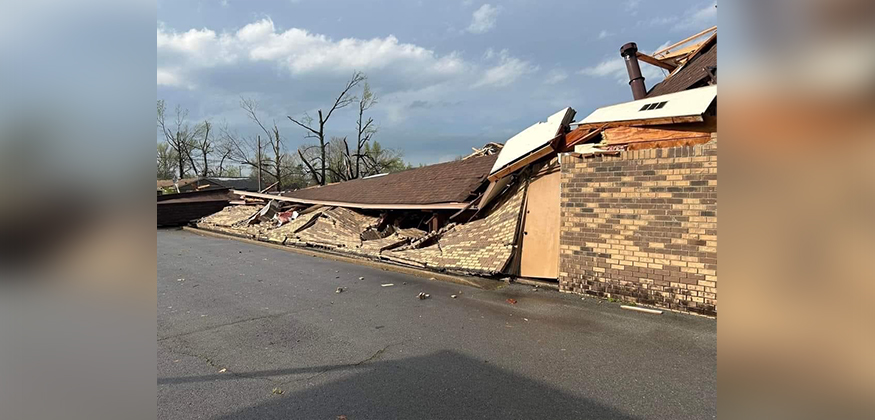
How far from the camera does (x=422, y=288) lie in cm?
726

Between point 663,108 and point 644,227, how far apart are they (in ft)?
5.85

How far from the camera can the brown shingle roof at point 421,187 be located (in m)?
11.1

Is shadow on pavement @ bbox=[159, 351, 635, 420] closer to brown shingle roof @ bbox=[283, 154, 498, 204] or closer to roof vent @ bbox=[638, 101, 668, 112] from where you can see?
roof vent @ bbox=[638, 101, 668, 112]

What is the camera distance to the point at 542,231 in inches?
295

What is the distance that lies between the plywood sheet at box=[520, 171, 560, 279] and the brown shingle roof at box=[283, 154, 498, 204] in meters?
2.70

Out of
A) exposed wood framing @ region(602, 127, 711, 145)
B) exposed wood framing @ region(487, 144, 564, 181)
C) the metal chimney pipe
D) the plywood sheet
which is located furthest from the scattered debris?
the metal chimney pipe

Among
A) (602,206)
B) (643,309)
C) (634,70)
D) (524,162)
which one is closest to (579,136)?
(524,162)

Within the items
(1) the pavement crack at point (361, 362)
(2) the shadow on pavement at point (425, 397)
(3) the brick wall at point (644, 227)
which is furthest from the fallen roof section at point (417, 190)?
(2) the shadow on pavement at point (425, 397)

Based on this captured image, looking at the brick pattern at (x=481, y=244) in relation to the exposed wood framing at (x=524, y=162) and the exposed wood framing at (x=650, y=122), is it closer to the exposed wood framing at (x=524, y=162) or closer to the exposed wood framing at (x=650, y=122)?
the exposed wood framing at (x=524, y=162)

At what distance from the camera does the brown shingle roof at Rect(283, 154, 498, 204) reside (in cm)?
1112

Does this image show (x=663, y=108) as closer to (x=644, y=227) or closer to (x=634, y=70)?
(x=644, y=227)
